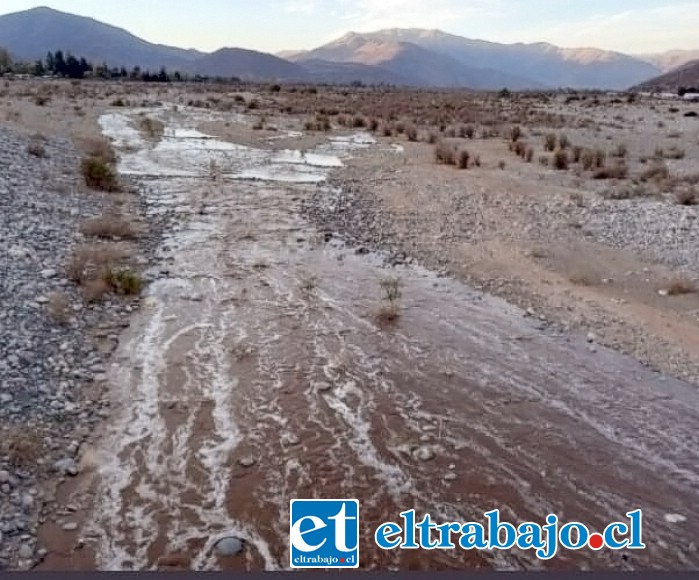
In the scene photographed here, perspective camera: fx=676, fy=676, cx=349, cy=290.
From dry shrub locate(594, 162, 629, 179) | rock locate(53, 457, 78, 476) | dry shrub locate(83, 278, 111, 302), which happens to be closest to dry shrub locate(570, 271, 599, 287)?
dry shrub locate(83, 278, 111, 302)

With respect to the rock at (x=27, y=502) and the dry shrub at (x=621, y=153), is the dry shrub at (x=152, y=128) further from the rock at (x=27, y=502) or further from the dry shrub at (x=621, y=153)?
the rock at (x=27, y=502)

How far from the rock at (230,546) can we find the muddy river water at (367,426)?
0.17 ft

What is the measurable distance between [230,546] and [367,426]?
239 cm

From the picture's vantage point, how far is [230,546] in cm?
565

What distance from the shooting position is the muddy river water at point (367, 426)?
5887mm

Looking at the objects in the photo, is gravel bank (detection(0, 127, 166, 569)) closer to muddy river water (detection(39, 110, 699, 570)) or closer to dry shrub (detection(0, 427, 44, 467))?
dry shrub (detection(0, 427, 44, 467))

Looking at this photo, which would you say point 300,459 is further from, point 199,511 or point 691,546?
point 691,546

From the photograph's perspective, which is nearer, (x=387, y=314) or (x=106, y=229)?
(x=387, y=314)

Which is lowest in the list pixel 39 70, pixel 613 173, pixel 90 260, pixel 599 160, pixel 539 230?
pixel 90 260

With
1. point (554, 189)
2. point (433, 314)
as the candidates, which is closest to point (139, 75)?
point (554, 189)

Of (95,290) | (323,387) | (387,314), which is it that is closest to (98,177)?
(95,290)

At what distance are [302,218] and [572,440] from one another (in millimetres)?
10847

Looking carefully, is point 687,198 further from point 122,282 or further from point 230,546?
point 230,546

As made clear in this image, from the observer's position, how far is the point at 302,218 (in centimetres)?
1702
